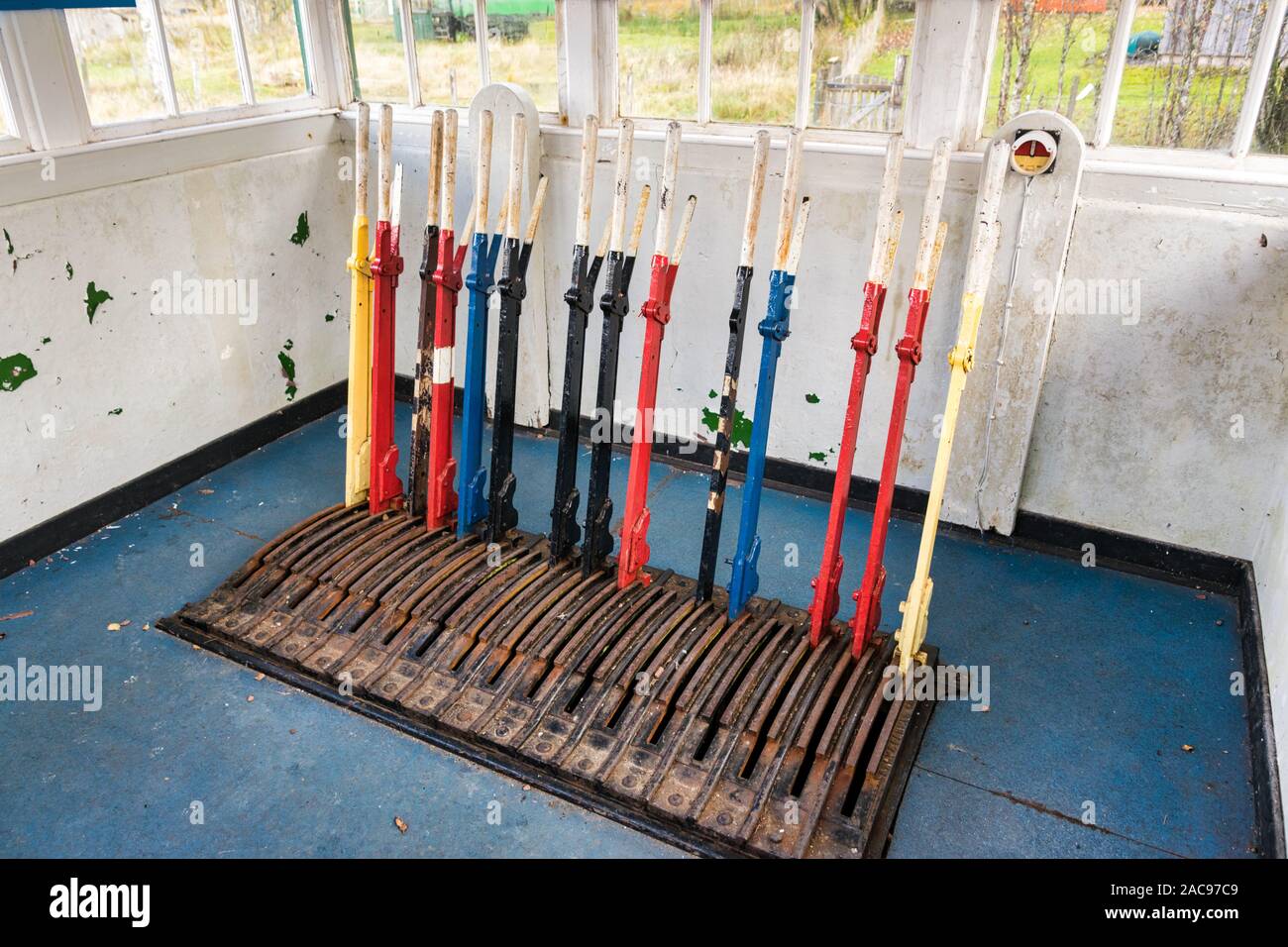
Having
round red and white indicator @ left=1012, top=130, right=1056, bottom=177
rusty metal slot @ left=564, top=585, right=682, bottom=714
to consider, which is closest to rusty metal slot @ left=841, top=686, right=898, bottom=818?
rusty metal slot @ left=564, top=585, right=682, bottom=714

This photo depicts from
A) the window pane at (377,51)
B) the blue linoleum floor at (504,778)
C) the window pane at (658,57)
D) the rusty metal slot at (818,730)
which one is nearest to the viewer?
the blue linoleum floor at (504,778)

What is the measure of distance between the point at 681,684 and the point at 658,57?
2.71 meters

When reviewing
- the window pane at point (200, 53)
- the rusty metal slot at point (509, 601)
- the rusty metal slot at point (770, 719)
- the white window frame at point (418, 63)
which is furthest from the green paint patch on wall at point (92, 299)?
the rusty metal slot at point (770, 719)

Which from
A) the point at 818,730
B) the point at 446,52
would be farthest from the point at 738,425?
the point at 446,52

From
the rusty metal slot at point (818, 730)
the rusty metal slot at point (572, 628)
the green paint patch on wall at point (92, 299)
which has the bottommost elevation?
the rusty metal slot at point (818, 730)

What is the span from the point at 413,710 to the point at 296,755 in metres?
0.37

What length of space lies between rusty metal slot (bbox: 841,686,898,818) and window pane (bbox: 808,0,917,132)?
2263 mm

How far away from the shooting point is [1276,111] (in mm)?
3111

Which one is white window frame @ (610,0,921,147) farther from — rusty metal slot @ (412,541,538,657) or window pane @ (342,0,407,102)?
rusty metal slot @ (412,541,538,657)

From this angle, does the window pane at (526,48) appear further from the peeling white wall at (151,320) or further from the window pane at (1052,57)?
the window pane at (1052,57)

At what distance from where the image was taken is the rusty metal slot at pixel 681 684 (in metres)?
2.87

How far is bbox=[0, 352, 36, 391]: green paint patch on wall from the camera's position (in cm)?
350

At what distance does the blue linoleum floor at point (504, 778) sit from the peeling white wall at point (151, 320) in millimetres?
447
